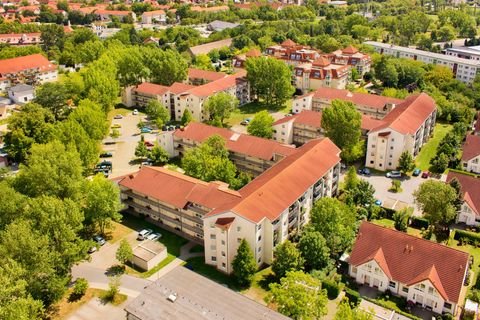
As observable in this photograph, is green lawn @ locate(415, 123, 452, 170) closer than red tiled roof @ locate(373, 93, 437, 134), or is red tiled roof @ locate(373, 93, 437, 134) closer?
red tiled roof @ locate(373, 93, 437, 134)

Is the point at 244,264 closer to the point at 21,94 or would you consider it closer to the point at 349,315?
the point at 349,315

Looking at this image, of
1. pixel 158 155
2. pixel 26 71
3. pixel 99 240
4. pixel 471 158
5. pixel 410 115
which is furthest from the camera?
pixel 26 71

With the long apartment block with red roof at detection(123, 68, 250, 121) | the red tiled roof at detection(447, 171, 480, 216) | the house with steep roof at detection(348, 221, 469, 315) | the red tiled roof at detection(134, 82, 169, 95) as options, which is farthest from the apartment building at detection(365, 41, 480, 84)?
the house with steep roof at detection(348, 221, 469, 315)

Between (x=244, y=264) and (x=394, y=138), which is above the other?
(x=394, y=138)

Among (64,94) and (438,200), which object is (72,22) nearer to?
(64,94)

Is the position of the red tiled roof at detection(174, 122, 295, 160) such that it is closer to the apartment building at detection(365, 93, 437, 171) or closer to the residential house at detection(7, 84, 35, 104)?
the apartment building at detection(365, 93, 437, 171)

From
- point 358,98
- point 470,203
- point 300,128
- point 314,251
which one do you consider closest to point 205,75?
point 300,128

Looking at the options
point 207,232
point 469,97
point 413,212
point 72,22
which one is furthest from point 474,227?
point 72,22
